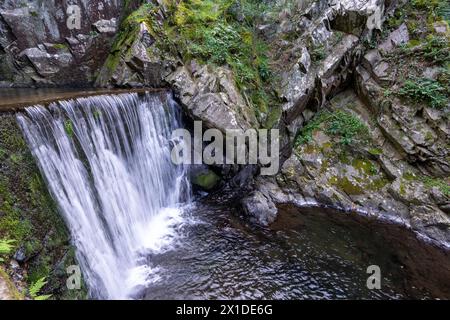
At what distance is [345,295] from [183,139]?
6.49m

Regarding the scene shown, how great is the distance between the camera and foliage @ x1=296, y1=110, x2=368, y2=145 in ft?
32.8

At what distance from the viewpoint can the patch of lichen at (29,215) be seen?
13.2 feet

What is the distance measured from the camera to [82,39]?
10.4 metres

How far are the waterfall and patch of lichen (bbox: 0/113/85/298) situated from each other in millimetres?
219

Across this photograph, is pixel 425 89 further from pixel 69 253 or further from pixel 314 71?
pixel 69 253

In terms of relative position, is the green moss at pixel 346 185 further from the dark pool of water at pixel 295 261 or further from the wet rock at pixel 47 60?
the wet rock at pixel 47 60

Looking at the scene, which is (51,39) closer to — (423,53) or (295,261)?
(295,261)

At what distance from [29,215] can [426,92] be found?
11.3m

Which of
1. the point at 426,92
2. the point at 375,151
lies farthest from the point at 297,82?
the point at 426,92

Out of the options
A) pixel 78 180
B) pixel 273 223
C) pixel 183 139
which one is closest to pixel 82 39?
pixel 183 139

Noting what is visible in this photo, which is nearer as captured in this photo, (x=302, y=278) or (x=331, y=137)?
(x=302, y=278)

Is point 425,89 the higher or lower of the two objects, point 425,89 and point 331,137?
the higher

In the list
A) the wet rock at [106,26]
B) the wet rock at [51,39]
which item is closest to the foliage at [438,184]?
the wet rock at [51,39]
